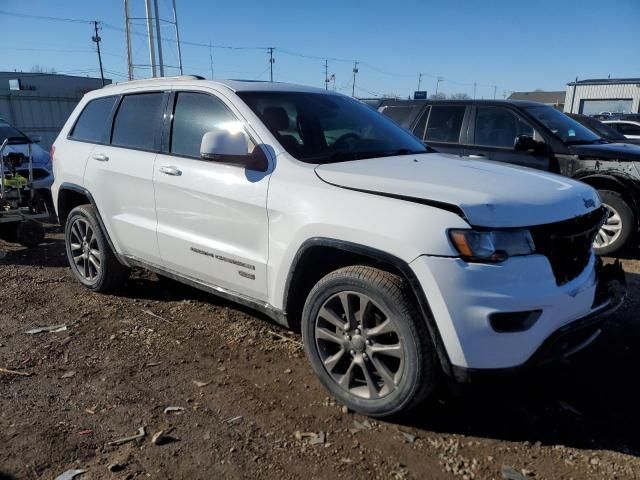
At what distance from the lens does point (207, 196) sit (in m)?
3.40

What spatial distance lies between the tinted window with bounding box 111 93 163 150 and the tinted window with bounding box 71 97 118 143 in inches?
7.9

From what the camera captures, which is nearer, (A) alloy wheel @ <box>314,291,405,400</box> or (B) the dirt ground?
(B) the dirt ground

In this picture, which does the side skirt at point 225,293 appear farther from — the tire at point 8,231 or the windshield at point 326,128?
the tire at point 8,231

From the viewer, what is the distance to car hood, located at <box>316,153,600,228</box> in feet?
7.92

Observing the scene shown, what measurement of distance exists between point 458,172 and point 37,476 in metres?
2.64

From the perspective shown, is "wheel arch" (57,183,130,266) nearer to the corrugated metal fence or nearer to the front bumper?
the front bumper

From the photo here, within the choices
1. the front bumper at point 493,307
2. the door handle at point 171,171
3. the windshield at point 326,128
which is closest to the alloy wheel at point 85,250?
the door handle at point 171,171

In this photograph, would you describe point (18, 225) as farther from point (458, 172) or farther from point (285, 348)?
point (458, 172)

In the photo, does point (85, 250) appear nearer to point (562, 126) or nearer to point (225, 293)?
point (225, 293)

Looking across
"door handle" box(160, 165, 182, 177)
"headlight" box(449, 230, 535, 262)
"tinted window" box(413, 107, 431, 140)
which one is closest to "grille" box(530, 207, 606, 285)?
"headlight" box(449, 230, 535, 262)

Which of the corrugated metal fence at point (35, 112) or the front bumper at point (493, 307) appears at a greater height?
the corrugated metal fence at point (35, 112)

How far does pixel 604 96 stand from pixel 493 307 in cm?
5160

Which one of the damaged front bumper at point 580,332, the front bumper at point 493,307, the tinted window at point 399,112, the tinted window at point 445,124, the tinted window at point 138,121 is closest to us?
the front bumper at point 493,307

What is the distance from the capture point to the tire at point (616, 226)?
19.6 ft
